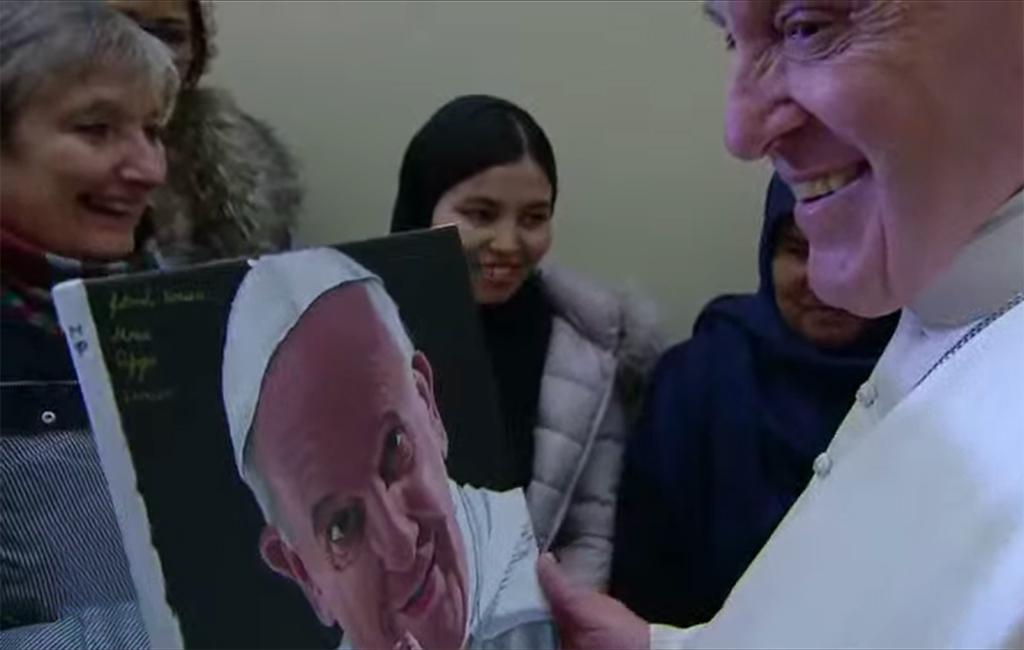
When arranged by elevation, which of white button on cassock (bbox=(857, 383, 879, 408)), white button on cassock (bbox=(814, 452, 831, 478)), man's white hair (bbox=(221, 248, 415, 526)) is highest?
man's white hair (bbox=(221, 248, 415, 526))

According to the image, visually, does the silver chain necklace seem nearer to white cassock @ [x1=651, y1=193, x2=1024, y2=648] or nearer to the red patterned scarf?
white cassock @ [x1=651, y1=193, x2=1024, y2=648]

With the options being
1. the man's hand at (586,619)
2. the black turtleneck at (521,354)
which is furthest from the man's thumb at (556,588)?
the black turtleneck at (521,354)

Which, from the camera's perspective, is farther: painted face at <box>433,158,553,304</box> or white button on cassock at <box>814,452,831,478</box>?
painted face at <box>433,158,553,304</box>

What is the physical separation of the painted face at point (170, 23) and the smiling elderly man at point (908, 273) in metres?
1.12

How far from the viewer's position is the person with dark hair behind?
5.57ft

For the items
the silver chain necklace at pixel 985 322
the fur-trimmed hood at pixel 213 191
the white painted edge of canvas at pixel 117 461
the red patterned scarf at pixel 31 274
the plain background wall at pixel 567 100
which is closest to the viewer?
the white painted edge of canvas at pixel 117 461

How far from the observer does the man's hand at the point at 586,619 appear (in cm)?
81

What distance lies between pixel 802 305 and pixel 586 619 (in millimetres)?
1009

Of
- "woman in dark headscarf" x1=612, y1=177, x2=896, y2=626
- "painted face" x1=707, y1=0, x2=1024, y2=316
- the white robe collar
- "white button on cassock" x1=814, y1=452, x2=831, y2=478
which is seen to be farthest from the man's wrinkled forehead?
"woman in dark headscarf" x1=612, y1=177, x2=896, y2=626

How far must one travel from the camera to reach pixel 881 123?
2.25 ft

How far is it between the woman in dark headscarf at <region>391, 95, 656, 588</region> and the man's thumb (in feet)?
2.96

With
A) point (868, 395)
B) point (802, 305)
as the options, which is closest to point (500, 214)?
point (802, 305)

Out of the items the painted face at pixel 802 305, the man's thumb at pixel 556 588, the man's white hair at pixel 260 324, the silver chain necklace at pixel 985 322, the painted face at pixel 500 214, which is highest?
the man's white hair at pixel 260 324

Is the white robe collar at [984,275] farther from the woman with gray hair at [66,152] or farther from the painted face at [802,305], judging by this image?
the painted face at [802,305]
